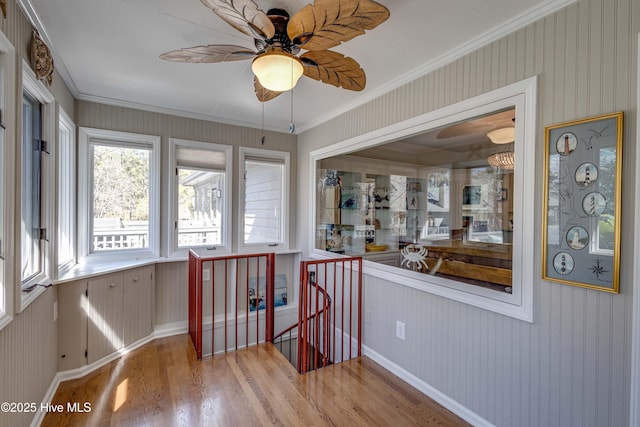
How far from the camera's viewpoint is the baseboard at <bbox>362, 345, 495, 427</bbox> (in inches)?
80.7

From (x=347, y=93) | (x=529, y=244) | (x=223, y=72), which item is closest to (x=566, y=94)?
(x=529, y=244)

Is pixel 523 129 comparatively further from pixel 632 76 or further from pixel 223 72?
pixel 223 72

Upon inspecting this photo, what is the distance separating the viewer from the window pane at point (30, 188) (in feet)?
6.46

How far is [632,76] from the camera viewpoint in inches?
55.1

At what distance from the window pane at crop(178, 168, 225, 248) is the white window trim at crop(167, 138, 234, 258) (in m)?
0.06

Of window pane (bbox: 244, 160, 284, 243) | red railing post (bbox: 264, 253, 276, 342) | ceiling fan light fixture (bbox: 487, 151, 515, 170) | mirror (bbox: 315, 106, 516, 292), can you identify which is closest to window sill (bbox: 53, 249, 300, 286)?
window pane (bbox: 244, 160, 284, 243)

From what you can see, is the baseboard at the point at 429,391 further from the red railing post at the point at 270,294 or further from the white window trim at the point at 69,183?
the white window trim at the point at 69,183

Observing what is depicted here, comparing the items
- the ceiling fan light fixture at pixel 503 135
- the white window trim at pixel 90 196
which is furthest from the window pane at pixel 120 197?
the ceiling fan light fixture at pixel 503 135

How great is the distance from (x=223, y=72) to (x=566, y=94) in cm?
240

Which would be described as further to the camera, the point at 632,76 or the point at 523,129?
the point at 523,129

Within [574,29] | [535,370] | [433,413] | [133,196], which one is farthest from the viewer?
[133,196]

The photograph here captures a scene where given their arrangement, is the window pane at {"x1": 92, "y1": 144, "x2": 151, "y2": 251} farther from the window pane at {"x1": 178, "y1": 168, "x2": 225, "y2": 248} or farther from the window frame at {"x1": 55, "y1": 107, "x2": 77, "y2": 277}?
the window pane at {"x1": 178, "y1": 168, "x2": 225, "y2": 248}

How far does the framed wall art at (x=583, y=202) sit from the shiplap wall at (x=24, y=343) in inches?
115

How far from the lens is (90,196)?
10.3 feet
